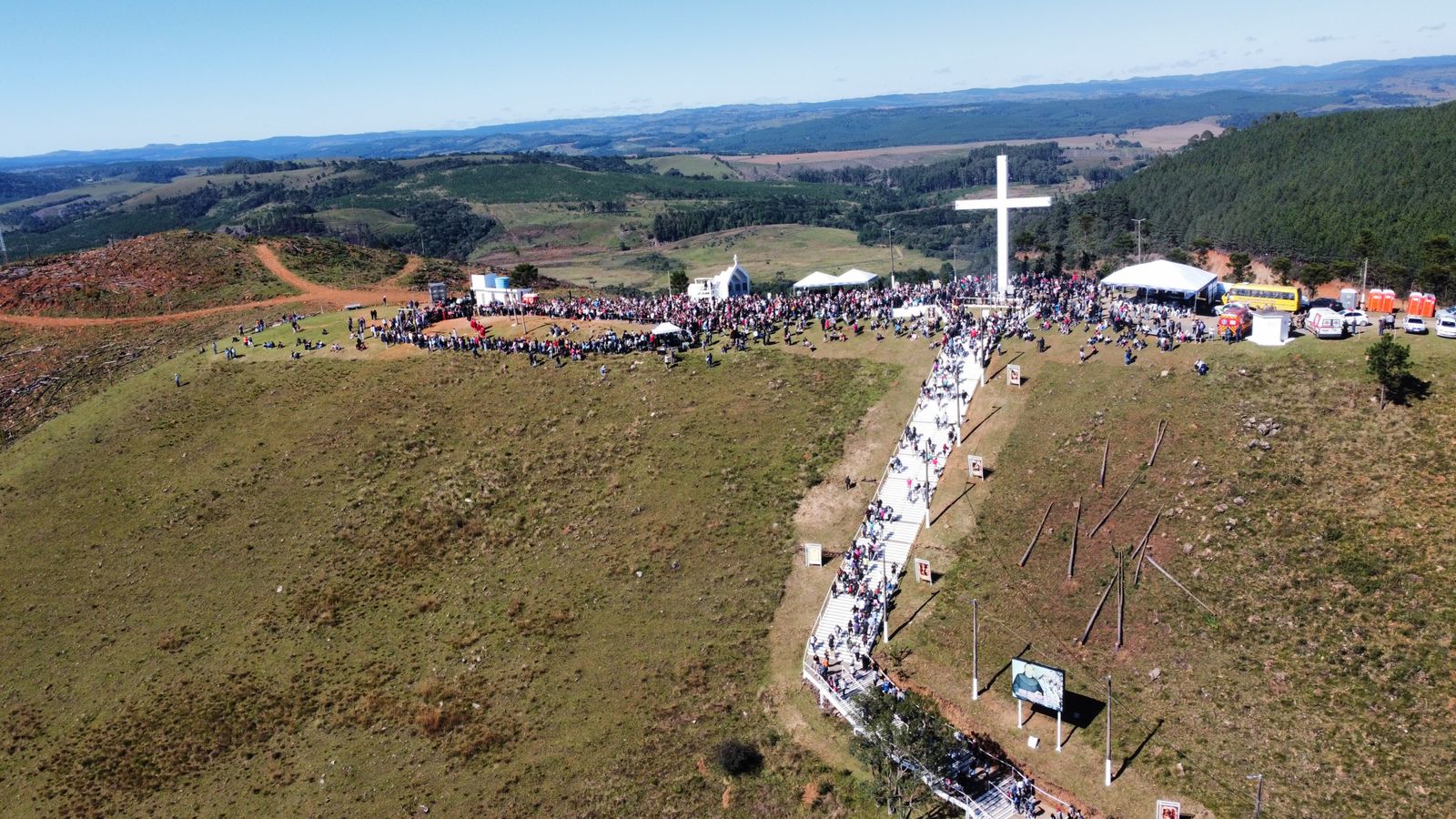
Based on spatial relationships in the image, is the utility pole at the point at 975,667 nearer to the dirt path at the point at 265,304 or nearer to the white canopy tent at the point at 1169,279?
the white canopy tent at the point at 1169,279

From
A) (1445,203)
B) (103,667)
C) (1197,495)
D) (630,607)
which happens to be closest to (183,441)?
(103,667)

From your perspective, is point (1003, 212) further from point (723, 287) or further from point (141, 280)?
point (141, 280)

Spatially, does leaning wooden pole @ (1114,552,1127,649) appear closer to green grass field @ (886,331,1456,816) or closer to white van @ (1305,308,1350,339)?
green grass field @ (886,331,1456,816)

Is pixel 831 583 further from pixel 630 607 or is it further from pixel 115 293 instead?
pixel 115 293

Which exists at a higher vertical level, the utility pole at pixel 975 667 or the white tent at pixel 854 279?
the white tent at pixel 854 279

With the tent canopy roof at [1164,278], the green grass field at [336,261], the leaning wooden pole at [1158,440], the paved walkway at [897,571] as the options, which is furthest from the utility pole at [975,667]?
the green grass field at [336,261]

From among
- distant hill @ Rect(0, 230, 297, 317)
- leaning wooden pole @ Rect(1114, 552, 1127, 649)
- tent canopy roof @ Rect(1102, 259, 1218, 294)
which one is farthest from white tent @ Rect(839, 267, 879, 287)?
distant hill @ Rect(0, 230, 297, 317)

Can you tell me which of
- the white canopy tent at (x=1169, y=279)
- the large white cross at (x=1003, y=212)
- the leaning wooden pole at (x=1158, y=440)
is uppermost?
the large white cross at (x=1003, y=212)
